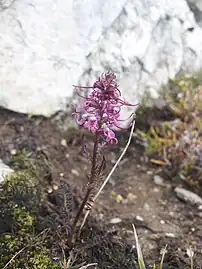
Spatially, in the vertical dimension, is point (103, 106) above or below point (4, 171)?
above

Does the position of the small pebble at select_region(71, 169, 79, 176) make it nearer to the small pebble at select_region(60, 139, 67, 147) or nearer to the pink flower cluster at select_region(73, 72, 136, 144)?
the small pebble at select_region(60, 139, 67, 147)

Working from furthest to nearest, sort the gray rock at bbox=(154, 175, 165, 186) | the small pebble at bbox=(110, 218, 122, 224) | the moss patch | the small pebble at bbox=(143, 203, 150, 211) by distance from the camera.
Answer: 1. the gray rock at bbox=(154, 175, 165, 186)
2. the small pebble at bbox=(143, 203, 150, 211)
3. the small pebble at bbox=(110, 218, 122, 224)
4. the moss patch

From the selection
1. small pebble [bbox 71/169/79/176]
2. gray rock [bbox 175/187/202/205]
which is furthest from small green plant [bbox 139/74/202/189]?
small pebble [bbox 71/169/79/176]

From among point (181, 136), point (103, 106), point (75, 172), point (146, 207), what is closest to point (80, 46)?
point (75, 172)

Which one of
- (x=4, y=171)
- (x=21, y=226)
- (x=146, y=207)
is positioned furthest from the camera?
(x=146, y=207)

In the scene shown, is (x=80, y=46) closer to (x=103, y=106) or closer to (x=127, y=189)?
(x=127, y=189)

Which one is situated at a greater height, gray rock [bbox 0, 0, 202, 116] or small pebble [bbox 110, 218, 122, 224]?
gray rock [bbox 0, 0, 202, 116]
